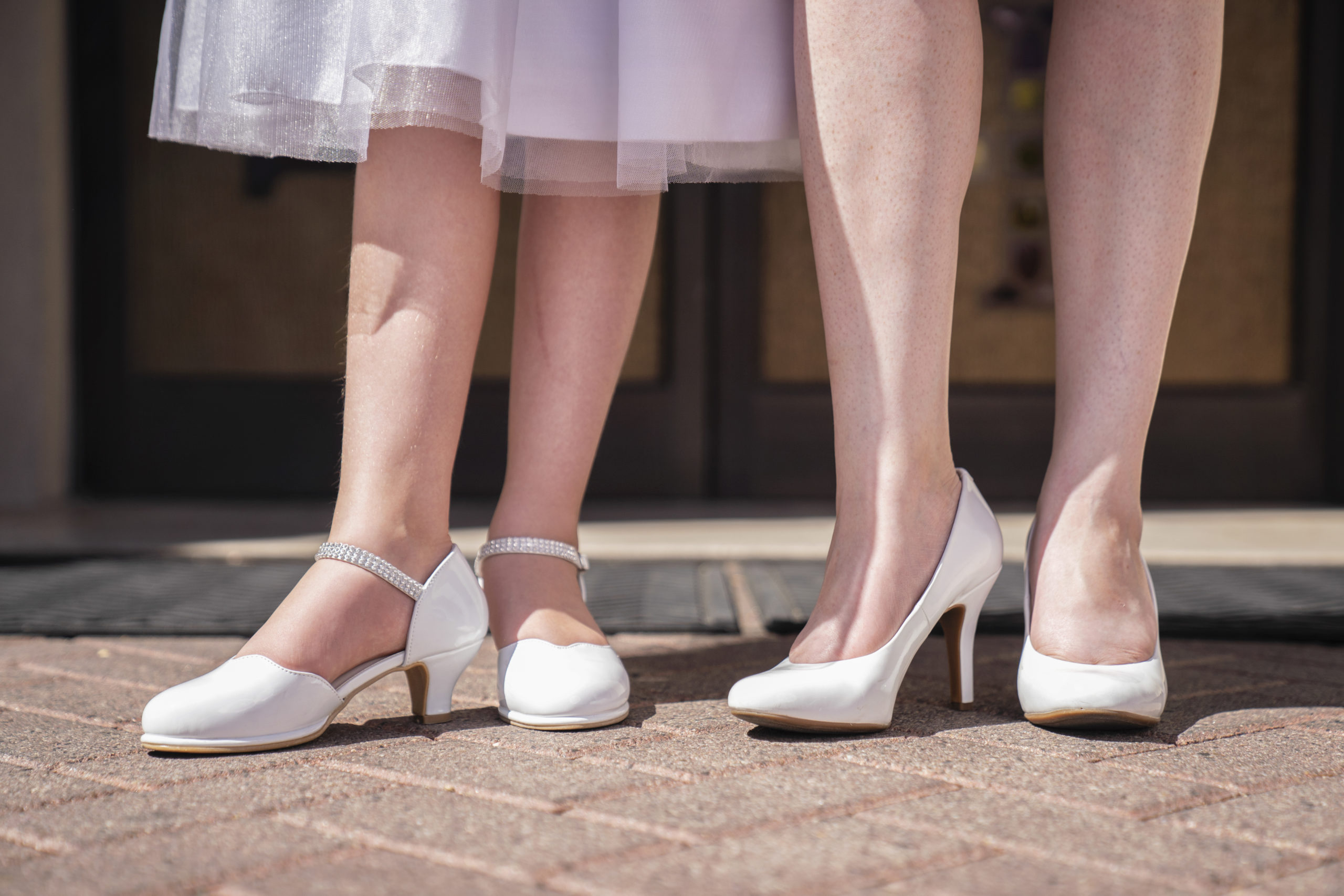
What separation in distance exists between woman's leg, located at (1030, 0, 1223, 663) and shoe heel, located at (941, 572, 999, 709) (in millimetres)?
53

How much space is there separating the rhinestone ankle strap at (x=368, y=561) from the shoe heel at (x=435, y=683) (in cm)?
7

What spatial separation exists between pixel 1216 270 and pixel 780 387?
3.86 ft

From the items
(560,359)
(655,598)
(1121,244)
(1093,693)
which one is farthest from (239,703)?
(655,598)

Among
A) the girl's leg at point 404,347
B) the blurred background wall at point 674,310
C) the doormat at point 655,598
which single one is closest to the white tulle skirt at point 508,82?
the girl's leg at point 404,347

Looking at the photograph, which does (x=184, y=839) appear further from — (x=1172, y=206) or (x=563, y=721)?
(x=1172, y=206)

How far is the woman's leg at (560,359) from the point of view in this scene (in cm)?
108

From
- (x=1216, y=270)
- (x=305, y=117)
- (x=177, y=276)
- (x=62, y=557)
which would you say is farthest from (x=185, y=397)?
(x=1216, y=270)

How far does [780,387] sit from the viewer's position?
122 inches

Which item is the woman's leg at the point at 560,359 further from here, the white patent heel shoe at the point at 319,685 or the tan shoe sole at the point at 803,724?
Result: the tan shoe sole at the point at 803,724

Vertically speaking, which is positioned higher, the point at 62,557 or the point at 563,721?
the point at 563,721

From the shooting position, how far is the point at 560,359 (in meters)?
1.09

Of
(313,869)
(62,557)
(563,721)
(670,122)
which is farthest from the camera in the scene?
(62,557)

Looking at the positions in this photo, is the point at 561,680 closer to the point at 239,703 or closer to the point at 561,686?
the point at 561,686

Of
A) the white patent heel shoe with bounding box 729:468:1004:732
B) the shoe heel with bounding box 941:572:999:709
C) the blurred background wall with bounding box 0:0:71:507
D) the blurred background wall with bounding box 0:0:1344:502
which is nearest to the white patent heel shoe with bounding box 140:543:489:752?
the white patent heel shoe with bounding box 729:468:1004:732
